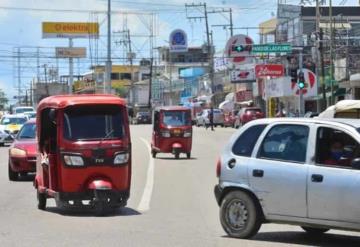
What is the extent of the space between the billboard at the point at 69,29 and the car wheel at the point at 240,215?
340 ft

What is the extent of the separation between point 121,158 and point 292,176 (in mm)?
4743

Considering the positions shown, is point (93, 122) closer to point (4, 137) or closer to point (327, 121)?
point (327, 121)

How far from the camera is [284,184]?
33.1 feet

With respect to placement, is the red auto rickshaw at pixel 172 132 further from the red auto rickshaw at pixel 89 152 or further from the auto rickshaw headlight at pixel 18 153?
the red auto rickshaw at pixel 89 152

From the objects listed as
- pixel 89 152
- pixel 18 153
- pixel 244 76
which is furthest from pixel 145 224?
pixel 244 76

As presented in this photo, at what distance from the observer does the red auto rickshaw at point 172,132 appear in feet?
105

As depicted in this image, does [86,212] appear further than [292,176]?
Yes

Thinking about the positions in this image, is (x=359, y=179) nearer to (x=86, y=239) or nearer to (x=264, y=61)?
(x=86, y=239)

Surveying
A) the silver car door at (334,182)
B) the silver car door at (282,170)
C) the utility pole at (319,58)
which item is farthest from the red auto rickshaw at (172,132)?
the utility pole at (319,58)

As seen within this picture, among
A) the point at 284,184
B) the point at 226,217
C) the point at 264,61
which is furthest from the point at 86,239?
the point at 264,61

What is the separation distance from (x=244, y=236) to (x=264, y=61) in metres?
69.9

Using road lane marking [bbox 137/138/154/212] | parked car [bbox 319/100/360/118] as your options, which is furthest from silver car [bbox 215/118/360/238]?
parked car [bbox 319/100/360/118]

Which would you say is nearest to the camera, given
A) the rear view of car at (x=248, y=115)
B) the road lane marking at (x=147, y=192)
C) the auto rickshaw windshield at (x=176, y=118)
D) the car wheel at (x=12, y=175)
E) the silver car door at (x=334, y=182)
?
the silver car door at (x=334, y=182)

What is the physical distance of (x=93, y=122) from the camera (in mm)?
14086
